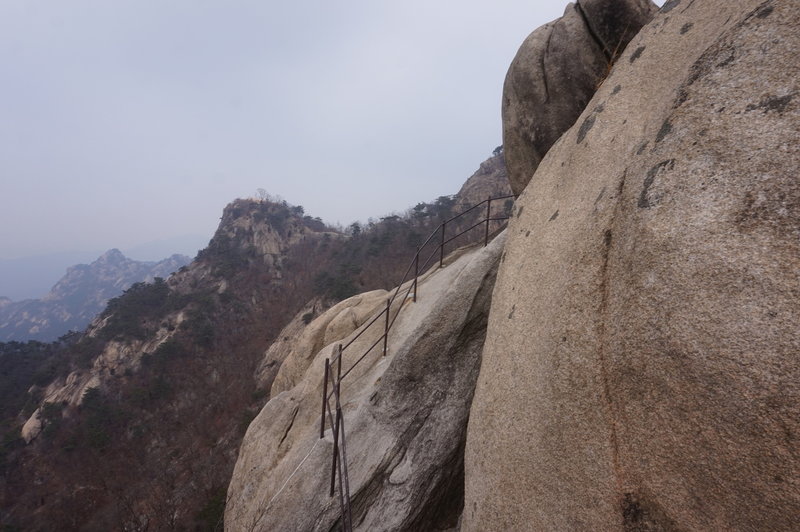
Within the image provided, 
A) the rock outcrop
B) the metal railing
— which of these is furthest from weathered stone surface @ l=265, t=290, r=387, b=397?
the rock outcrop

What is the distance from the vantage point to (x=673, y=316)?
85.7 inches

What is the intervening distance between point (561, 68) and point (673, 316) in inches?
196

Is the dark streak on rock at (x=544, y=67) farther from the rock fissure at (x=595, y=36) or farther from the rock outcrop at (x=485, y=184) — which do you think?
the rock outcrop at (x=485, y=184)

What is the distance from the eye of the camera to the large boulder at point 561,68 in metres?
5.17

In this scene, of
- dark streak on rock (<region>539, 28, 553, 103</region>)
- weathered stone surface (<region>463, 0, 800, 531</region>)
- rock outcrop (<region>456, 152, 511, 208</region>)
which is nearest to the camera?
weathered stone surface (<region>463, 0, 800, 531</region>)

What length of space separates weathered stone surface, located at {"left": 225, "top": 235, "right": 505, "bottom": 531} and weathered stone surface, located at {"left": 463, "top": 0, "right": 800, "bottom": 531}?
5.40ft

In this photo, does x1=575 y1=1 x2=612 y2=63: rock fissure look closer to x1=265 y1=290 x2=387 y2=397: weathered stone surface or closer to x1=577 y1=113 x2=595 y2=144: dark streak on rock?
x1=577 y1=113 x2=595 y2=144: dark streak on rock

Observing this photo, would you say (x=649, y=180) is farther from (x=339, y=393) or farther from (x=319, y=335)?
(x=319, y=335)

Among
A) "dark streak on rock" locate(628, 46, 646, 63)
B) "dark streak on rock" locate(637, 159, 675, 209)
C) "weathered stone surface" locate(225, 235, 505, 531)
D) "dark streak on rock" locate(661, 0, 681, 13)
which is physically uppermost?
"dark streak on rock" locate(661, 0, 681, 13)

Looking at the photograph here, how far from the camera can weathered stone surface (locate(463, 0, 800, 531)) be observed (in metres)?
1.84

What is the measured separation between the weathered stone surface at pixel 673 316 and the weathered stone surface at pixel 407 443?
5.40 feet

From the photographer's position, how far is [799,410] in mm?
1644

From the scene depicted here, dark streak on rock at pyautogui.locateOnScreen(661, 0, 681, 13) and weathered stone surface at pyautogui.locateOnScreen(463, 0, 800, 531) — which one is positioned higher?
dark streak on rock at pyautogui.locateOnScreen(661, 0, 681, 13)

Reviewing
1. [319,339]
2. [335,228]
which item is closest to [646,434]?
[319,339]
